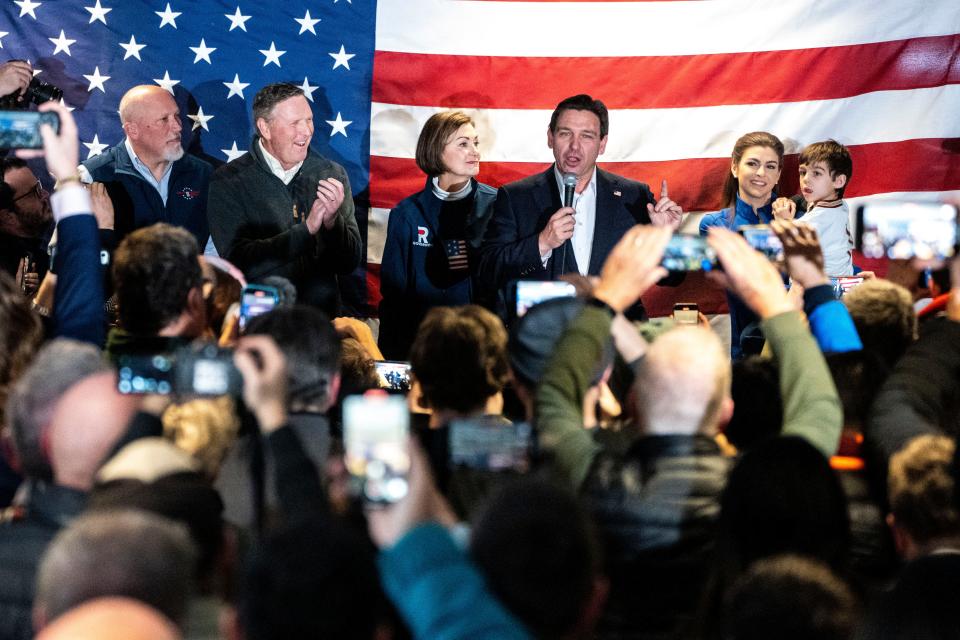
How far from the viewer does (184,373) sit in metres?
2.52

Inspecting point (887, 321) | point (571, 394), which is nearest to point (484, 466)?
point (571, 394)

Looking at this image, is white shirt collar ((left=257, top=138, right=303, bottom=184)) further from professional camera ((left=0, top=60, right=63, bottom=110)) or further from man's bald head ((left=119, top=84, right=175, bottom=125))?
professional camera ((left=0, top=60, right=63, bottom=110))

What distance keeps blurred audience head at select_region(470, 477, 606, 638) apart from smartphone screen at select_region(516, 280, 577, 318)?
1565 mm

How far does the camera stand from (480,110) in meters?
6.62

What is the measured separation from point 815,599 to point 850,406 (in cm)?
107

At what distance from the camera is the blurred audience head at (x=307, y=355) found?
114 inches

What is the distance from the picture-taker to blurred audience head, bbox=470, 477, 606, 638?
6.31ft

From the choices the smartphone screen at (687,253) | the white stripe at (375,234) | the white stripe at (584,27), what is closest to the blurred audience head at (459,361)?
the smartphone screen at (687,253)

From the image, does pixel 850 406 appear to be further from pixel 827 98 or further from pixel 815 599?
pixel 827 98

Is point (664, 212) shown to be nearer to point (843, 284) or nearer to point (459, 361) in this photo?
point (843, 284)

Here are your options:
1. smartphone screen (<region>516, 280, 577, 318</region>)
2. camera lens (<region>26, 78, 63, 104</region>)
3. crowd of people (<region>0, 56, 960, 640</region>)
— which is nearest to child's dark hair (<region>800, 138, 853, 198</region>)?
crowd of people (<region>0, 56, 960, 640</region>)

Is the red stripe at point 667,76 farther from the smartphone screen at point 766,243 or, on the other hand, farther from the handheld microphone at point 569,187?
the smartphone screen at point 766,243

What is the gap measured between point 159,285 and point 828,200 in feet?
12.4

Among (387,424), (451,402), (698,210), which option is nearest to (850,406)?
(451,402)
